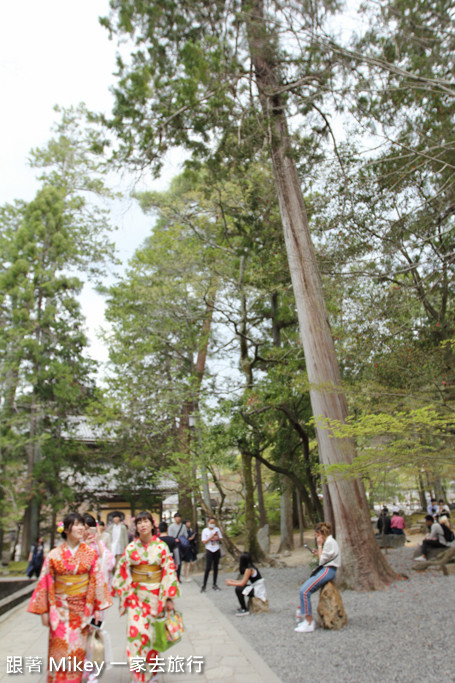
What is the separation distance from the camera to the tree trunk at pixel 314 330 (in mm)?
8195

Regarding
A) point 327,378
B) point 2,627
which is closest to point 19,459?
point 2,627

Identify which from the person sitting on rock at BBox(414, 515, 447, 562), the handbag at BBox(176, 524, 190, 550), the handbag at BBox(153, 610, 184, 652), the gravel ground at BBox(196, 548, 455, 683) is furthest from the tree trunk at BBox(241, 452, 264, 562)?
the handbag at BBox(153, 610, 184, 652)

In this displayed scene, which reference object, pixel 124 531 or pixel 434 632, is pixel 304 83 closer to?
pixel 434 632

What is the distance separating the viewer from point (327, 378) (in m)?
8.77

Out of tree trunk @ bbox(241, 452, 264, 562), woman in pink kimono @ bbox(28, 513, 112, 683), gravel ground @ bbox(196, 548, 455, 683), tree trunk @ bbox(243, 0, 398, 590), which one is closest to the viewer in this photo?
woman in pink kimono @ bbox(28, 513, 112, 683)

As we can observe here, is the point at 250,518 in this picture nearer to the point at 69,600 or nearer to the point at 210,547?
the point at 210,547

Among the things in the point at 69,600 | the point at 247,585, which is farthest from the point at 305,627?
the point at 69,600

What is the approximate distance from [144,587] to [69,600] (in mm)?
644

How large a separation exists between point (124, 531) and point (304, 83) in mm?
9327

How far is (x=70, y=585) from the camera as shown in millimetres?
3789

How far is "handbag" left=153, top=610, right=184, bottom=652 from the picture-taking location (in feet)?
13.0

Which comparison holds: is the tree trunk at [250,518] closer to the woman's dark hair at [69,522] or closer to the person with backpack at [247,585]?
the person with backpack at [247,585]

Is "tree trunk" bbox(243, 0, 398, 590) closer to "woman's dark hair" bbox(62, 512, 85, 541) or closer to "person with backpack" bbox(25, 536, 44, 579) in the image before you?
"woman's dark hair" bbox(62, 512, 85, 541)

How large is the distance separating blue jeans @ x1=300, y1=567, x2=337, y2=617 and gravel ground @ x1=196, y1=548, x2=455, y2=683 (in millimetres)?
295
